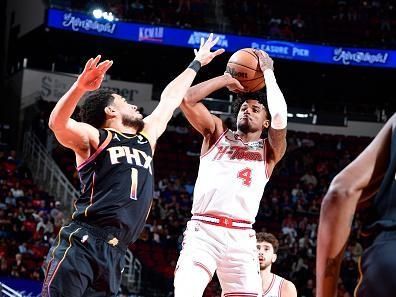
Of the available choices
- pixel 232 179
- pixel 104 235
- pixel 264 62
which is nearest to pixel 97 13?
pixel 264 62

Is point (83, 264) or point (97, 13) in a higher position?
point (97, 13)

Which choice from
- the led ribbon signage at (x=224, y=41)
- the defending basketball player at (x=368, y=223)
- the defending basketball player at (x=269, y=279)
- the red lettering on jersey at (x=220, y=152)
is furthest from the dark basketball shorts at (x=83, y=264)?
the led ribbon signage at (x=224, y=41)

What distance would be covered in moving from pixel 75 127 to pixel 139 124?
65 centimetres

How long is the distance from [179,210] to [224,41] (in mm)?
6935

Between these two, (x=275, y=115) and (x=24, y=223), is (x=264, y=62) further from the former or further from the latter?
(x=24, y=223)

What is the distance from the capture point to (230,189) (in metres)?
5.58

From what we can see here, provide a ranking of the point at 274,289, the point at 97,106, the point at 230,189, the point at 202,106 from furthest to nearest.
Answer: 1. the point at 274,289
2. the point at 202,106
3. the point at 230,189
4. the point at 97,106

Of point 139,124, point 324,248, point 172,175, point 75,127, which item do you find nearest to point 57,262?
point 75,127

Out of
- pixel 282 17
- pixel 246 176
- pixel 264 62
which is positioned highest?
pixel 282 17

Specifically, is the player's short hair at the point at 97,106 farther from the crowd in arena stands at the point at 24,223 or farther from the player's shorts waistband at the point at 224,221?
the crowd in arena stands at the point at 24,223

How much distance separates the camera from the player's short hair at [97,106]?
470 centimetres

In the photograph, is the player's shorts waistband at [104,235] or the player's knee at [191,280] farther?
the player's knee at [191,280]

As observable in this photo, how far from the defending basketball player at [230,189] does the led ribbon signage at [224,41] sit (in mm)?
16461

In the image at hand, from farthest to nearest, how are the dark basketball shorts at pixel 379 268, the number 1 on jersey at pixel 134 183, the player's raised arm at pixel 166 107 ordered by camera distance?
the player's raised arm at pixel 166 107
the number 1 on jersey at pixel 134 183
the dark basketball shorts at pixel 379 268
